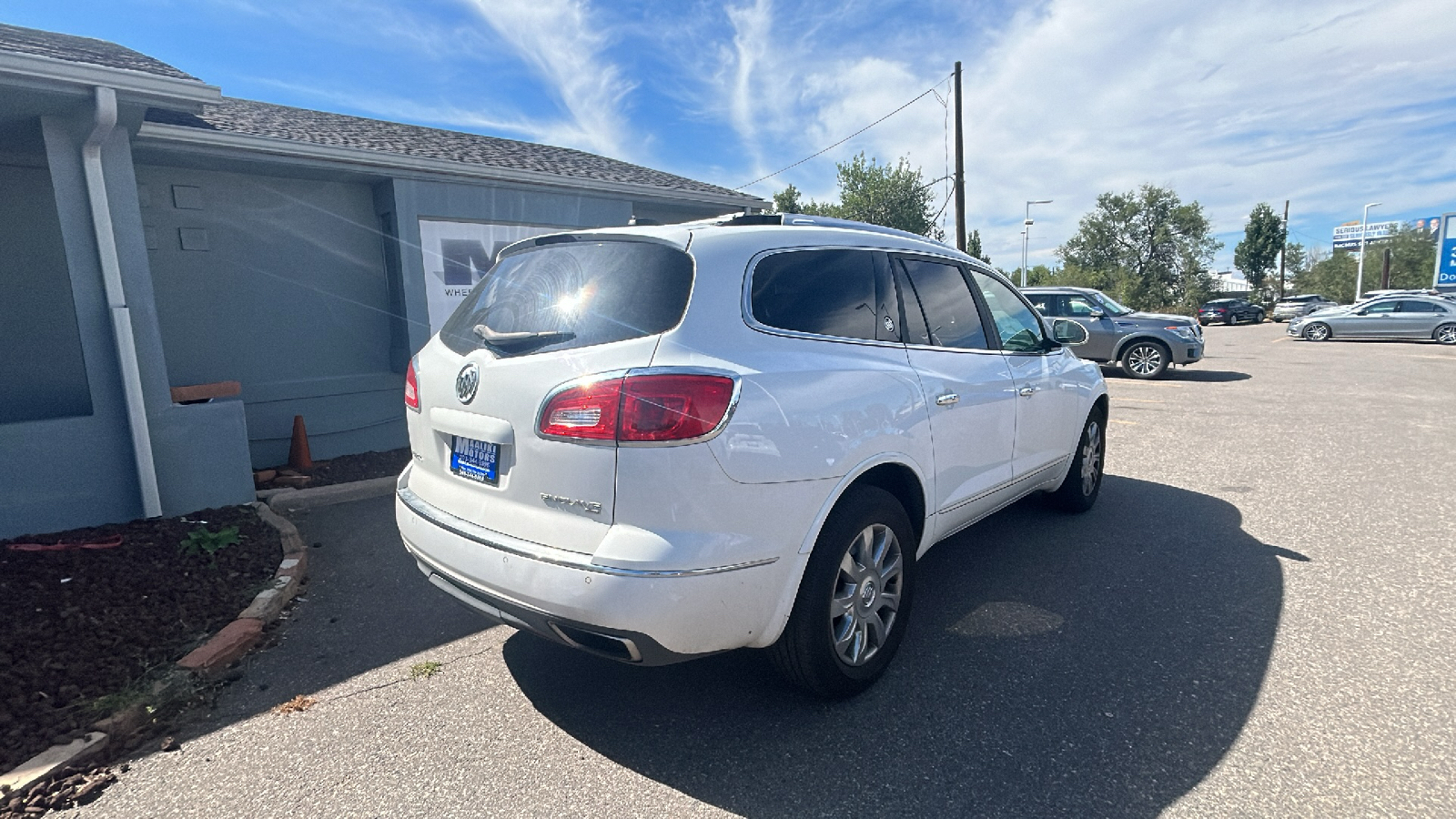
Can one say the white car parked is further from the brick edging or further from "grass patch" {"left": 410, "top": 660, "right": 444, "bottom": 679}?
the brick edging

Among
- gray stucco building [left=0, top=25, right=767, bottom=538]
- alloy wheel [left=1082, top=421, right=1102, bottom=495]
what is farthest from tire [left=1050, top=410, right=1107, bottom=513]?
gray stucco building [left=0, top=25, right=767, bottom=538]

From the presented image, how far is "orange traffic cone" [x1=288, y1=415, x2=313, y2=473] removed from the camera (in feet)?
22.9

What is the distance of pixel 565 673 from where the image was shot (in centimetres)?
314

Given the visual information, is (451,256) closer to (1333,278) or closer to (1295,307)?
(1295,307)

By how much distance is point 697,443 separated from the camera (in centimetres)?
223

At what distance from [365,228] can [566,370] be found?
6.58 m

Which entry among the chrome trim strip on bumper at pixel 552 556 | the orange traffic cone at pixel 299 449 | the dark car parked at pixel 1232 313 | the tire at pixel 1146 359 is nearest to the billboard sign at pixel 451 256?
the orange traffic cone at pixel 299 449

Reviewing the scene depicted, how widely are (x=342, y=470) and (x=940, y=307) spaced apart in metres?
5.80

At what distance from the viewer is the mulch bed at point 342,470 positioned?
6406mm

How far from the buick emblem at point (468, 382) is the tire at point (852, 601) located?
1.35 metres

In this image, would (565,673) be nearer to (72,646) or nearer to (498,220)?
(72,646)

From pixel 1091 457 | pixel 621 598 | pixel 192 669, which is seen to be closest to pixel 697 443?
pixel 621 598

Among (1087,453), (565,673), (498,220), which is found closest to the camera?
(565,673)

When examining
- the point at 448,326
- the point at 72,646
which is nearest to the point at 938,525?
the point at 448,326
